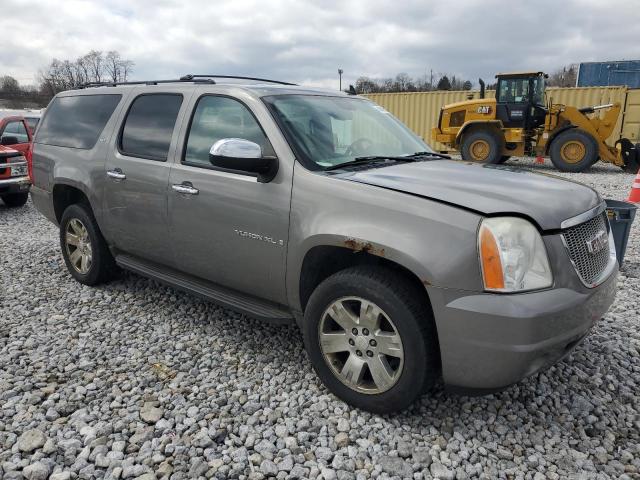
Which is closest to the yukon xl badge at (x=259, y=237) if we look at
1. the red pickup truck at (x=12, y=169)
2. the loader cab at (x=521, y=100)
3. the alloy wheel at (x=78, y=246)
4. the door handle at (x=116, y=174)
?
the door handle at (x=116, y=174)

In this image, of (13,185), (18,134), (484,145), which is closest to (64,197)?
(13,185)

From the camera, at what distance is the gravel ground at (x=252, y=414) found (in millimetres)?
2438

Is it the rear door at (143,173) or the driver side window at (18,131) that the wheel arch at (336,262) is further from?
the driver side window at (18,131)

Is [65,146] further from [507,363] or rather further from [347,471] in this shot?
[507,363]

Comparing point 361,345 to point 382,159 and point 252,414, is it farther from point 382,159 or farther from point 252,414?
point 382,159

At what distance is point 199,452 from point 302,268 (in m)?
1.12

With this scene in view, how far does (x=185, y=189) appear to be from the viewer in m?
3.49

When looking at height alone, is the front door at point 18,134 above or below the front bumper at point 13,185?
above

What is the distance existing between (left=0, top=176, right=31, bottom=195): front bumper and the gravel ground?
5.94m

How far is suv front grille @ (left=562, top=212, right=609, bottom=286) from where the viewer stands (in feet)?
8.27

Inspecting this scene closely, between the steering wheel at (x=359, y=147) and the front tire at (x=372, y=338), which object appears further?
the steering wheel at (x=359, y=147)

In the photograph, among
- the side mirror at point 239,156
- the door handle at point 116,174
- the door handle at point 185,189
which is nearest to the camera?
the side mirror at point 239,156

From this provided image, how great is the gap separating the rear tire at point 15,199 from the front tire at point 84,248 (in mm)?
5553

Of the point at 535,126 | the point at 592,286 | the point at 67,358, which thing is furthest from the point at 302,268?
the point at 535,126
